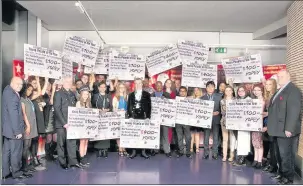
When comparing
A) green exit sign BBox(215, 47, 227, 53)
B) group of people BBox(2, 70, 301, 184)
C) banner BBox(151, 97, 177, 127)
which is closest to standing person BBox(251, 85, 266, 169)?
group of people BBox(2, 70, 301, 184)

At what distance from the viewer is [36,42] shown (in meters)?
6.12

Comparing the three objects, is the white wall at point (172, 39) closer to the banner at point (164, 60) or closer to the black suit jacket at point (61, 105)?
the banner at point (164, 60)

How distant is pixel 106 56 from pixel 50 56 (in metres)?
1.30

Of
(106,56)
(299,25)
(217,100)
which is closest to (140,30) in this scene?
(106,56)

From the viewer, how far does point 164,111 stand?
5.21m

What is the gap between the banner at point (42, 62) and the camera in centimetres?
481

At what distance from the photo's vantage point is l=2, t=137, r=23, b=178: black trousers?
383cm

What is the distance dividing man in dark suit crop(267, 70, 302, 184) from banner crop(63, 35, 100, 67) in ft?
12.2

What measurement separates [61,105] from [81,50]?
170 centimetres

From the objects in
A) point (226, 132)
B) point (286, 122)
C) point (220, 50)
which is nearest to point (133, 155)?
point (226, 132)

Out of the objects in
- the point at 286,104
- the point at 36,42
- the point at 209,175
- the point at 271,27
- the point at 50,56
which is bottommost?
the point at 209,175

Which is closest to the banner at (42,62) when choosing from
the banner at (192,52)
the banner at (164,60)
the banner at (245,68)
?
the banner at (164,60)

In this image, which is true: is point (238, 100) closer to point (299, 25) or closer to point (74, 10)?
point (299, 25)

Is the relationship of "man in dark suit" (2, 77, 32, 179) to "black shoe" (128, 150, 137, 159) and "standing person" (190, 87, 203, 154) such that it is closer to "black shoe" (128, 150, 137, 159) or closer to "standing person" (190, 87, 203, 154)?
"black shoe" (128, 150, 137, 159)
